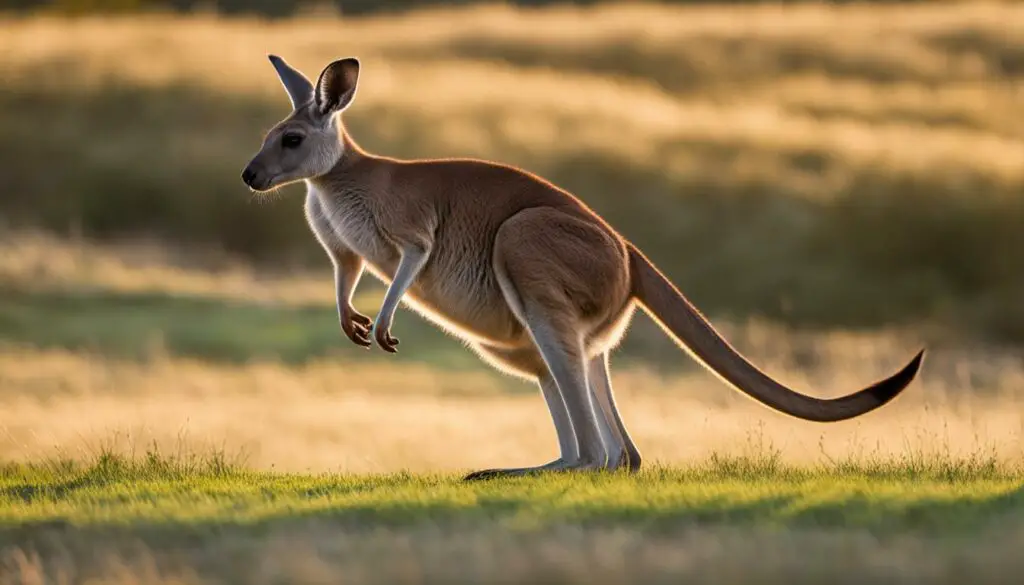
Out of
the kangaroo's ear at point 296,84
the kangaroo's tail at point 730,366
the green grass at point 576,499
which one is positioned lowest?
the green grass at point 576,499

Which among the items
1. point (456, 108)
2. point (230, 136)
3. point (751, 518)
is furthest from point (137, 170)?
point (751, 518)

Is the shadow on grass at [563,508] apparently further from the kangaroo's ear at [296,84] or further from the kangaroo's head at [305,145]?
the kangaroo's ear at [296,84]

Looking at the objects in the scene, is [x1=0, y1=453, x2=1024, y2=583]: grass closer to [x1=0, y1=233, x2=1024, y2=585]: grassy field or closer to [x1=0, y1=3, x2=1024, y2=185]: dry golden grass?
[x1=0, y1=233, x2=1024, y2=585]: grassy field

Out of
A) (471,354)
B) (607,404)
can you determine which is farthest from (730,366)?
(471,354)

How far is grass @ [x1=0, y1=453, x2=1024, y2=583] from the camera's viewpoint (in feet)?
22.0

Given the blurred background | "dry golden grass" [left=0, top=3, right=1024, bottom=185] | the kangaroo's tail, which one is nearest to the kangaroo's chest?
the kangaroo's tail

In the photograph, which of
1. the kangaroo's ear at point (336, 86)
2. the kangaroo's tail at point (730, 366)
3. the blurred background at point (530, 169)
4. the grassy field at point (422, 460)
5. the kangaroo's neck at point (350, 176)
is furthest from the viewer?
the blurred background at point (530, 169)

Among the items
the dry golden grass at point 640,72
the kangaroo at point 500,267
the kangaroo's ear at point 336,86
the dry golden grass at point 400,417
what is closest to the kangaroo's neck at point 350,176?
the kangaroo at point 500,267

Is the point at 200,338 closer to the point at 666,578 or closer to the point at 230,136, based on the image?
the point at 230,136

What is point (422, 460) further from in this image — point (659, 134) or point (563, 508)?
point (659, 134)

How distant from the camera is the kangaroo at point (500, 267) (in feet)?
30.7

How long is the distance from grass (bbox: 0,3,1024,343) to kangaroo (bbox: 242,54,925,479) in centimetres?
1576

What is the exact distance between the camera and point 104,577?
276 inches

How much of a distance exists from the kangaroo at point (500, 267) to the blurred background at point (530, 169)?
9.29 feet
